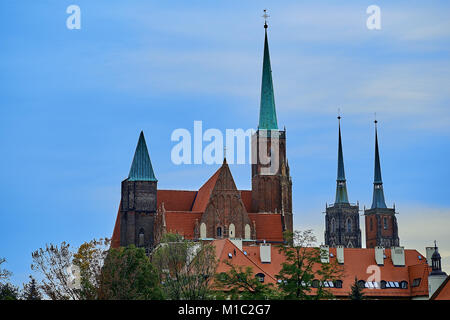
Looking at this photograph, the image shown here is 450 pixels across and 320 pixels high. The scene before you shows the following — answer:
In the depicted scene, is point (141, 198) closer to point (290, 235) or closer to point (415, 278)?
point (415, 278)

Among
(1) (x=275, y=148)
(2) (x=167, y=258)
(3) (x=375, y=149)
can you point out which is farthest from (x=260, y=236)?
(3) (x=375, y=149)

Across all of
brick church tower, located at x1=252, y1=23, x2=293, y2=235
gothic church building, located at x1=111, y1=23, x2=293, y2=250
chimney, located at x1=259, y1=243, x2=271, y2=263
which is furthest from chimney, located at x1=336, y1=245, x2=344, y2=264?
brick church tower, located at x1=252, y1=23, x2=293, y2=235

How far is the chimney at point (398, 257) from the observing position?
80875 millimetres

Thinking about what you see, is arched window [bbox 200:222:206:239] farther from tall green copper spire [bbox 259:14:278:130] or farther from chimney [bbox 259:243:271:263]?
chimney [bbox 259:243:271:263]

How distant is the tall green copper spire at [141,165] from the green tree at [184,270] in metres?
43.3

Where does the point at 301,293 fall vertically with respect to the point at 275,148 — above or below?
below

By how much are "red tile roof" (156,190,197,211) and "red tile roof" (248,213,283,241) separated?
1071 centimetres

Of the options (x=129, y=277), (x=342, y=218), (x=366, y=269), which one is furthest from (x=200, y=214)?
(x=342, y=218)

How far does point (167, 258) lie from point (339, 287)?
74.5 ft

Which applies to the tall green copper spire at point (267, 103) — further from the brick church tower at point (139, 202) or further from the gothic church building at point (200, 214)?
the brick church tower at point (139, 202)

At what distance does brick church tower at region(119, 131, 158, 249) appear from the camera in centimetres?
10556

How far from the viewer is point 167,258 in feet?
195
